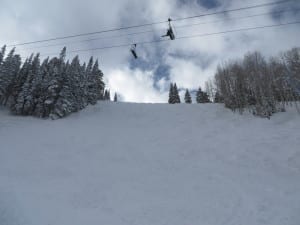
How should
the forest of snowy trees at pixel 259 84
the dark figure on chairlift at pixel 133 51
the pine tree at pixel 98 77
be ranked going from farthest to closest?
the pine tree at pixel 98 77 < the forest of snowy trees at pixel 259 84 < the dark figure on chairlift at pixel 133 51

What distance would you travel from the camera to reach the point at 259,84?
30953mm

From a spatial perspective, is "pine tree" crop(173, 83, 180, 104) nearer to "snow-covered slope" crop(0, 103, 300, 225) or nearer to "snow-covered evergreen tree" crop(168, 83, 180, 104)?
"snow-covered evergreen tree" crop(168, 83, 180, 104)

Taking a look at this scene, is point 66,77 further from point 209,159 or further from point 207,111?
point 209,159

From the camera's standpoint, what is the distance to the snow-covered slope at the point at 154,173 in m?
9.89

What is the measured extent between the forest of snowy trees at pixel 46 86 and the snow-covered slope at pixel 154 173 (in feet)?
18.4

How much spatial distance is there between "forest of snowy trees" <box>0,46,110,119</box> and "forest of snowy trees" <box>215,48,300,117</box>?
25910mm

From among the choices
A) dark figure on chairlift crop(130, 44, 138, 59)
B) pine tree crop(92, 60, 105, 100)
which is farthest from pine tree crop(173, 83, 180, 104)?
dark figure on chairlift crop(130, 44, 138, 59)

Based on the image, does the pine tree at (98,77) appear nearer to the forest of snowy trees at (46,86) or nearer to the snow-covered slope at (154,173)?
the forest of snowy trees at (46,86)

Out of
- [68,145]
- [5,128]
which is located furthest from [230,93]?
[5,128]

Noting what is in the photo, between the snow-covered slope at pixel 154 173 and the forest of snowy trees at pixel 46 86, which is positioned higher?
the forest of snowy trees at pixel 46 86

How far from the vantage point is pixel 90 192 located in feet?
40.4

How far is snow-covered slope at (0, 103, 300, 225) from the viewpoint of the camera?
32.4 feet

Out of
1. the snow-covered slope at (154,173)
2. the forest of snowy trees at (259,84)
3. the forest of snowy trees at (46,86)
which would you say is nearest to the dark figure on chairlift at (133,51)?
the snow-covered slope at (154,173)

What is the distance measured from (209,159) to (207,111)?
18.8 metres
